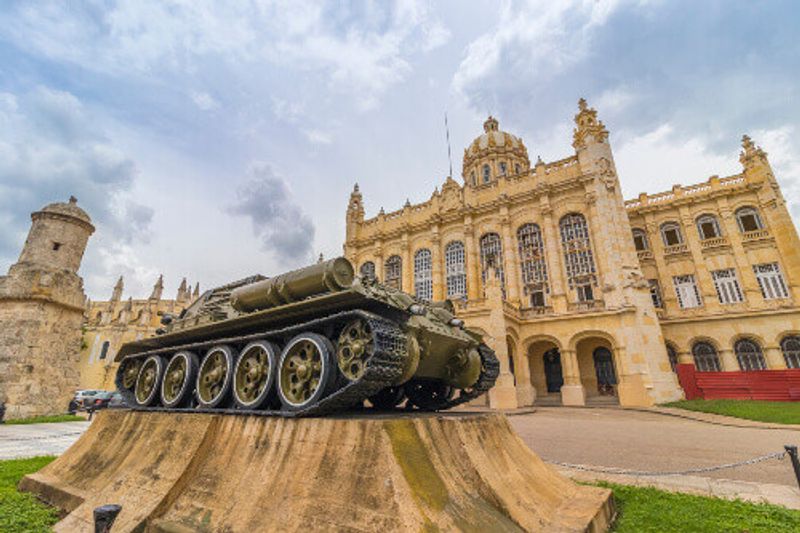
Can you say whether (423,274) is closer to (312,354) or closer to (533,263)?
(533,263)

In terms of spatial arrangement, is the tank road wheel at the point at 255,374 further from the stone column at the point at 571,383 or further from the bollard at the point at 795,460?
the stone column at the point at 571,383

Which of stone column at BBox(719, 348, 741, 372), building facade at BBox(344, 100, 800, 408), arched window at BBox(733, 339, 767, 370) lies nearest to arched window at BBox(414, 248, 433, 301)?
building facade at BBox(344, 100, 800, 408)

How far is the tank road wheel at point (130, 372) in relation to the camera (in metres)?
6.97

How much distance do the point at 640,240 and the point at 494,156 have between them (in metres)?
15.1

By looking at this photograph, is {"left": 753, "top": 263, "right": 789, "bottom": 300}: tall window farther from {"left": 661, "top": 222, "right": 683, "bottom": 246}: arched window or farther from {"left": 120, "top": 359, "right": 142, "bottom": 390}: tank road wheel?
{"left": 120, "top": 359, "right": 142, "bottom": 390}: tank road wheel

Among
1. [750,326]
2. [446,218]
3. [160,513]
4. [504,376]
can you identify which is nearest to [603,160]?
[446,218]

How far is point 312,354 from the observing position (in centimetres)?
429

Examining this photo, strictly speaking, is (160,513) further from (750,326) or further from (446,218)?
(750,326)

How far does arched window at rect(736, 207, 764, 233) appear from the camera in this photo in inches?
917

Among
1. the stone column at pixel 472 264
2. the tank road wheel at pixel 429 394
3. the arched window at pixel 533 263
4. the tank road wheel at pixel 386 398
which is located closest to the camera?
the tank road wheel at pixel 386 398

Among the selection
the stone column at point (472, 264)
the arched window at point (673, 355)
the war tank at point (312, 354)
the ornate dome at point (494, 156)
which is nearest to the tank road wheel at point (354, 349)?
the war tank at point (312, 354)

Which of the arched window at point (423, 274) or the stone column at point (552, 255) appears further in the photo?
the arched window at point (423, 274)

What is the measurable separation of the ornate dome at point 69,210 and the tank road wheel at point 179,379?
1267 centimetres

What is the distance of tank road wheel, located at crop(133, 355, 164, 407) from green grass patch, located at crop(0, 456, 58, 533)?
1.69 meters
